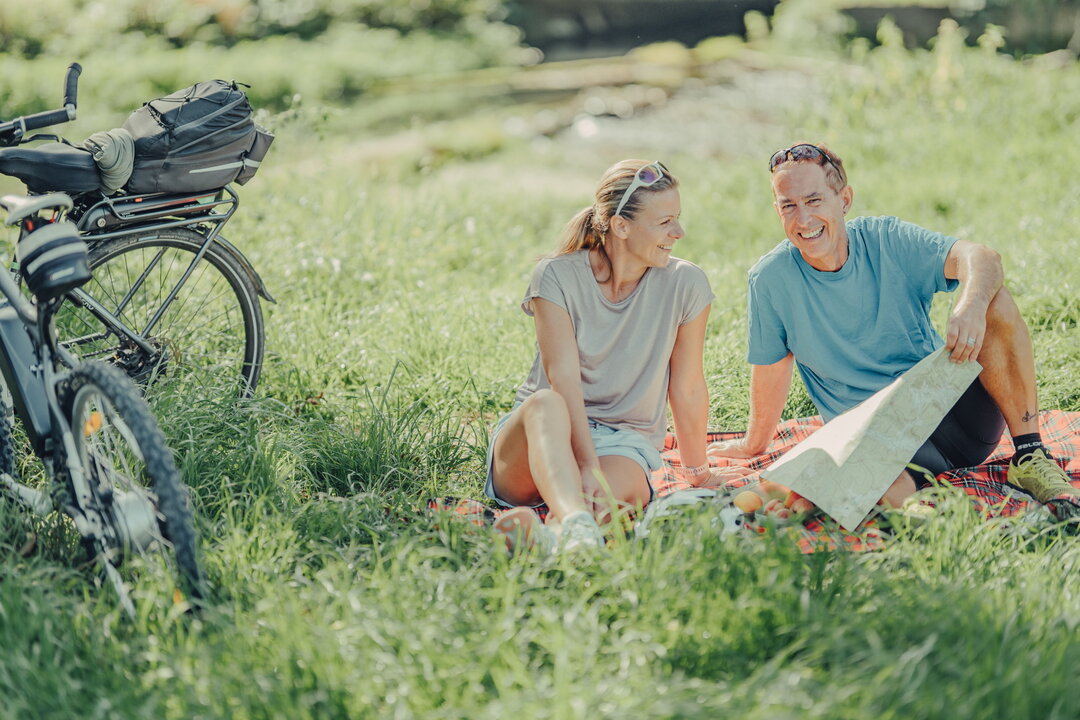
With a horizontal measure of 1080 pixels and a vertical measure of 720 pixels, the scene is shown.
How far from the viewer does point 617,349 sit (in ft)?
10.9

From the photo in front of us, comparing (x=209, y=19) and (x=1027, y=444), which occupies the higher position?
(x=209, y=19)

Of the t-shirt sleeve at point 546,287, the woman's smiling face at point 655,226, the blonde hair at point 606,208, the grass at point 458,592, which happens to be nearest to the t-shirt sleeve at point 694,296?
the woman's smiling face at point 655,226

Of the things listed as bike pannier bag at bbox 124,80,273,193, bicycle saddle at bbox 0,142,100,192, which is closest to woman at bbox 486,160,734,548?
bike pannier bag at bbox 124,80,273,193

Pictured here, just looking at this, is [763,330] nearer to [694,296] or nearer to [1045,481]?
[694,296]

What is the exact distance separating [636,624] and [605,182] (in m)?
1.43

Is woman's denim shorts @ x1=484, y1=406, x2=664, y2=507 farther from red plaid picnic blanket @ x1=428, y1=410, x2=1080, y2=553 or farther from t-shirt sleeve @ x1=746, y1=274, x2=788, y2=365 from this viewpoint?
t-shirt sleeve @ x1=746, y1=274, x2=788, y2=365

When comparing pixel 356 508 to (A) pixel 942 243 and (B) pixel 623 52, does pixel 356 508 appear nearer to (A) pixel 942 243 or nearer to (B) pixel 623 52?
(A) pixel 942 243

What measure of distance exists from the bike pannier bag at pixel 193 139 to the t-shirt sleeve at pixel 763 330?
1.78 metres

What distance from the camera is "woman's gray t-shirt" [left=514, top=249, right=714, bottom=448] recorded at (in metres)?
3.27

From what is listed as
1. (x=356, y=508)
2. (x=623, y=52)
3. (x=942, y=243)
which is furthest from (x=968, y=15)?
(x=356, y=508)

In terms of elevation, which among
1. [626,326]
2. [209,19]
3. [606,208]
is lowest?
[626,326]

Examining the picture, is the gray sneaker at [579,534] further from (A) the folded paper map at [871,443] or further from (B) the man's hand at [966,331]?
(B) the man's hand at [966,331]

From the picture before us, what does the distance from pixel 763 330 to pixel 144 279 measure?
218 centimetres

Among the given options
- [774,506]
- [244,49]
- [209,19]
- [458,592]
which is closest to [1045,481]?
[774,506]
